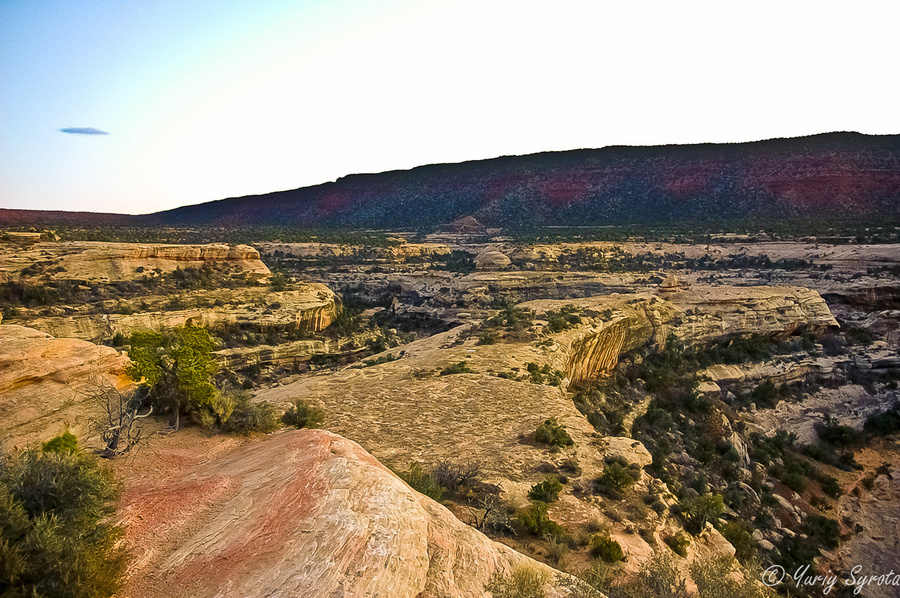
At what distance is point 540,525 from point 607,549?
889 millimetres

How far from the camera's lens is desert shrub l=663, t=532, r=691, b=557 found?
23.1ft

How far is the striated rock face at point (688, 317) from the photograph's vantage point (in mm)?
18375

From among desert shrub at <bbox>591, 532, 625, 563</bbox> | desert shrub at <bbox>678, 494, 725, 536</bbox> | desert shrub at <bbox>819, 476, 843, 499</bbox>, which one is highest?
desert shrub at <bbox>591, 532, 625, 563</bbox>

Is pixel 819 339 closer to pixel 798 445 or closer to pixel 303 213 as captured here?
pixel 798 445

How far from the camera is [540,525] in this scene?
21.9 ft

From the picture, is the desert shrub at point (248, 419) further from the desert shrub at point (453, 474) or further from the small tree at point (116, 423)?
the desert shrub at point (453, 474)

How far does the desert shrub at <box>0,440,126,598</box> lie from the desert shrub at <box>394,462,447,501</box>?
3.50 metres

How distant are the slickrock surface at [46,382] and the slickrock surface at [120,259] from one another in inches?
614

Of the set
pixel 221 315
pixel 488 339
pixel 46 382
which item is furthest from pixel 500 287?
pixel 46 382

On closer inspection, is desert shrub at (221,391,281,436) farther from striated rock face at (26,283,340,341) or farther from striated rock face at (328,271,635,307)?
striated rock face at (328,271,635,307)

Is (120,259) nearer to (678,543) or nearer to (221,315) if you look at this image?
(221,315)

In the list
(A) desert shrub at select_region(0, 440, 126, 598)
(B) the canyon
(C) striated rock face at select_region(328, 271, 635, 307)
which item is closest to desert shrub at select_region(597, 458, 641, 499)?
(B) the canyon

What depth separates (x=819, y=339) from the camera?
24312 mm

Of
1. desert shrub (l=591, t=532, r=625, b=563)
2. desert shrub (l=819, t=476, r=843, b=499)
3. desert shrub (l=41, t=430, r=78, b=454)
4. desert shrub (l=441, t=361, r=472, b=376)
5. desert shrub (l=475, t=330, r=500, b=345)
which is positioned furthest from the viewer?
desert shrub (l=475, t=330, r=500, b=345)
